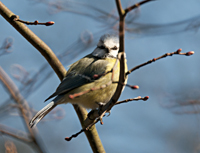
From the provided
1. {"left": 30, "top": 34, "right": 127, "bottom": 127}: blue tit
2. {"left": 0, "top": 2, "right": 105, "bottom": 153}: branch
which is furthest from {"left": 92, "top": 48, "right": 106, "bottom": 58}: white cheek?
{"left": 0, "top": 2, "right": 105, "bottom": 153}: branch

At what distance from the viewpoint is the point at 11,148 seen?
2.44 meters

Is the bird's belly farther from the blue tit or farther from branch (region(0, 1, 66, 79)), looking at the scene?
branch (region(0, 1, 66, 79))

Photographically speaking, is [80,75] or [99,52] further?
[99,52]

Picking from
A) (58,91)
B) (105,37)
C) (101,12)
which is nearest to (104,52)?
(105,37)

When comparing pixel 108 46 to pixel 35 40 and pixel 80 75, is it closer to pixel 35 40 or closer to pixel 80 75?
pixel 80 75

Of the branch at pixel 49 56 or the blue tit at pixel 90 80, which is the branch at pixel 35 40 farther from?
the blue tit at pixel 90 80

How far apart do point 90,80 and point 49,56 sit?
0.47 meters

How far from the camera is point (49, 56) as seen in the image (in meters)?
2.76

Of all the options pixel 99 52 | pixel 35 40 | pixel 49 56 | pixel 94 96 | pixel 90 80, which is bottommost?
pixel 94 96

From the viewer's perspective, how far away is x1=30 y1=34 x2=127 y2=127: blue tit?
266cm

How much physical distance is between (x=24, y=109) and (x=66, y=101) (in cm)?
42

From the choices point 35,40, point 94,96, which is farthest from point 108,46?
point 35,40

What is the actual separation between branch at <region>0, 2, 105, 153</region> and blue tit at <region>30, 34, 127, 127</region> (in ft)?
0.52

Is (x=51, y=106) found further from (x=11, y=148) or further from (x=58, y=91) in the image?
(x=11, y=148)
